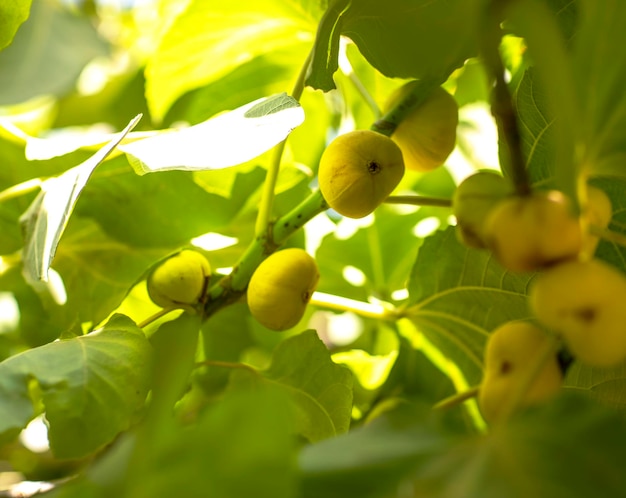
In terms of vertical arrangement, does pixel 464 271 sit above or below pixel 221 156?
below

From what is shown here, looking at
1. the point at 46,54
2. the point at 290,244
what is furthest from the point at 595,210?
the point at 46,54

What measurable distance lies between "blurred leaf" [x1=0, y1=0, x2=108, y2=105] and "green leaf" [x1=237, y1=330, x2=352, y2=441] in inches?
15.7

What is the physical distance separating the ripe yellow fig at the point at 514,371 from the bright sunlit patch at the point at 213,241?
1.14 ft

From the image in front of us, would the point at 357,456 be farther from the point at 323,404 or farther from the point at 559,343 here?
the point at 323,404

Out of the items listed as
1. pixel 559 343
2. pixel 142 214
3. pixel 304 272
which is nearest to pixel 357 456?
pixel 559 343

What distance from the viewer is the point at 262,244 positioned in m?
0.53

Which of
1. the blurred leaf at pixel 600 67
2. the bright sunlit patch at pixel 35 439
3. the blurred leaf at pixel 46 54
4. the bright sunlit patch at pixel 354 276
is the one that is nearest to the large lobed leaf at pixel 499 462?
the blurred leaf at pixel 600 67

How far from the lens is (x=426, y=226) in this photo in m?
0.79

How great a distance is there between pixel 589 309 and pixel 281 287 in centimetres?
24

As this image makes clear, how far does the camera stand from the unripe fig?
0.33 meters

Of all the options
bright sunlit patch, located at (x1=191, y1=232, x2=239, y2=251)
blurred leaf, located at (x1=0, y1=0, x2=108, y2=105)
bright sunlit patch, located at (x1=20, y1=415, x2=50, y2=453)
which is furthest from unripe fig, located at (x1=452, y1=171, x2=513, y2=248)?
bright sunlit patch, located at (x1=20, y1=415, x2=50, y2=453)

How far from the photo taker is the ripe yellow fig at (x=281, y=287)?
1.60 feet

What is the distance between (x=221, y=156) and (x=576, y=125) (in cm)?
20

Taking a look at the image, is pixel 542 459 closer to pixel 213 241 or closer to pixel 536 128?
pixel 536 128
